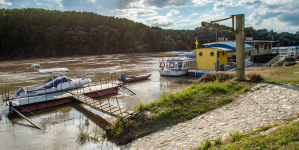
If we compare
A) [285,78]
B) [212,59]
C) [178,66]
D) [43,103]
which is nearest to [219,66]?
[212,59]

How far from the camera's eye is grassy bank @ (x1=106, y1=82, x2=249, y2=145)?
8.13m

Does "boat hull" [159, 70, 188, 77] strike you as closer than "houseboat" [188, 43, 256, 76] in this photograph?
No

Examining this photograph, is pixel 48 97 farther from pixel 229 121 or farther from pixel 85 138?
pixel 229 121

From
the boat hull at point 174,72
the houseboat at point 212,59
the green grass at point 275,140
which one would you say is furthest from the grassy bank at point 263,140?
the boat hull at point 174,72

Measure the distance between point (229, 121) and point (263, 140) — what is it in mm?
2474

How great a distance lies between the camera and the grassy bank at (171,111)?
26.7ft

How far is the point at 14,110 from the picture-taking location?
13195 millimetres

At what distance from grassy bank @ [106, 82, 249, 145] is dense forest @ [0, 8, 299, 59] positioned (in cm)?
7435

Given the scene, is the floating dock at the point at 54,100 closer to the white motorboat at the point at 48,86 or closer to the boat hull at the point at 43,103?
the boat hull at the point at 43,103

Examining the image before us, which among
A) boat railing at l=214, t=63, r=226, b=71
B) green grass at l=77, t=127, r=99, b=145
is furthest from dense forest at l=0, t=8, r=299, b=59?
green grass at l=77, t=127, r=99, b=145

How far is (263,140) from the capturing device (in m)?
4.80

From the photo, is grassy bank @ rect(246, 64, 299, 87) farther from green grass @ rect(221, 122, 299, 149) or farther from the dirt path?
green grass @ rect(221, 122, 299, 149)

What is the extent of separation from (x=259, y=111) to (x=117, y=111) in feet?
20.6

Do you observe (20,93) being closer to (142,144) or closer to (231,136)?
(142,144)
